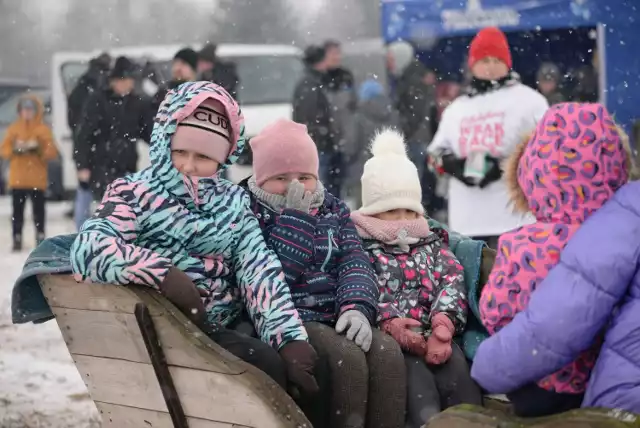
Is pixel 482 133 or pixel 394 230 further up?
pixel 394 230

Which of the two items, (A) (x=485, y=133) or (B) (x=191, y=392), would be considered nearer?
(B) (x=191, y=392)

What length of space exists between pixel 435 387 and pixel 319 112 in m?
6.25

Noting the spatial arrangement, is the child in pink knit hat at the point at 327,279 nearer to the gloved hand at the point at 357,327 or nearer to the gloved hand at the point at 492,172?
the gloved hand at the point at 357,327

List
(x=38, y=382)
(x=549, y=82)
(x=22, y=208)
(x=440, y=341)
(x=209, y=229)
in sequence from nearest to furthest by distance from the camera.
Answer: (x=209, y=229)
(x=440, y=341)
(x=38, y=382)
(x=549, y=82)
(x=22, y=208)

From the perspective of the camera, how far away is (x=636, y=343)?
218 cm

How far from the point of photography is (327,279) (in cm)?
357

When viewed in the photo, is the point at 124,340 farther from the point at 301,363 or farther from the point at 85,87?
the point at 85,87

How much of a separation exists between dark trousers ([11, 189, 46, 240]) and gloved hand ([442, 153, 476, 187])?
6106 millimetres

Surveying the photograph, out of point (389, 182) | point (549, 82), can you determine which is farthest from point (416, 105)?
point (389, 182)

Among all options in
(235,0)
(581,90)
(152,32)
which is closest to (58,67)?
(581,90)

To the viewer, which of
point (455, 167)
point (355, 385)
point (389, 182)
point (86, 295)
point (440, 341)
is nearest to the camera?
point (86, 295)

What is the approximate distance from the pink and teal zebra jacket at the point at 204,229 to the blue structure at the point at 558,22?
6.51 meters

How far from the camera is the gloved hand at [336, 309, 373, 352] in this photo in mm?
3295

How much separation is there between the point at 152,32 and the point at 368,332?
39.6 meters
